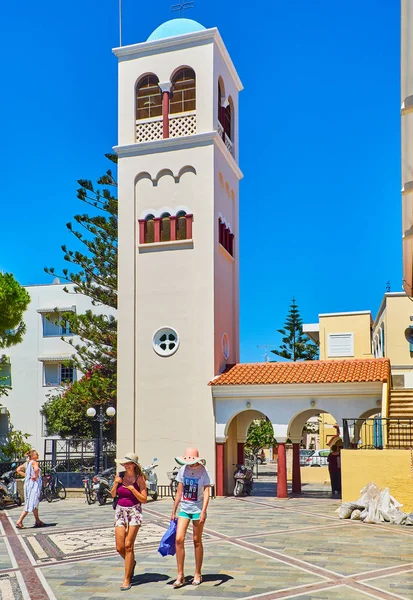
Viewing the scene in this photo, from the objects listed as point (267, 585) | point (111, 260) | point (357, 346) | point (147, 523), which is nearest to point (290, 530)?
point (147, 523)

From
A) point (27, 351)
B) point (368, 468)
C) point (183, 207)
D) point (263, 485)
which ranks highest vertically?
point (183, 207)

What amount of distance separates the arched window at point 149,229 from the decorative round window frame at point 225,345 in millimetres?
4083

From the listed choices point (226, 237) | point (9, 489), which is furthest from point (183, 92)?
point (9, 489)

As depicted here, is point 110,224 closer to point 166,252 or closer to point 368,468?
point 166,252

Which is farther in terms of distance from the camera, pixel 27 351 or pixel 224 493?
pixel 27 351

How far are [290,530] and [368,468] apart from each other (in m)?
3.50

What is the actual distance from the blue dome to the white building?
17.7 metres

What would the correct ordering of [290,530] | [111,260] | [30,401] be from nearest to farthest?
[290,530]
[111,260]
[30,401]

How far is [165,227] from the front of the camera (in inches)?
924

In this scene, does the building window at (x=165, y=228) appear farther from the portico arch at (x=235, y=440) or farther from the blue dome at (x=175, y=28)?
the blue dome at (x=175, y=28)

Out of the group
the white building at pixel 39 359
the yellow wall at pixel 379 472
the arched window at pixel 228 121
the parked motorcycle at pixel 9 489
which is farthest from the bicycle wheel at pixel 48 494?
the white building at pixel 39 359

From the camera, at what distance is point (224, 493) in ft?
72.6

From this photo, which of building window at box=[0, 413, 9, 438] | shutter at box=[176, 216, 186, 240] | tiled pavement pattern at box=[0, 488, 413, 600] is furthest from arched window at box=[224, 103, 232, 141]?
building window at box=[0, 413, 9, 438]

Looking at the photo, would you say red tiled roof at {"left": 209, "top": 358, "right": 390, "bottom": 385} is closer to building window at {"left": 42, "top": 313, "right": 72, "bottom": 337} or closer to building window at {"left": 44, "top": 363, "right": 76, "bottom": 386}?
building window at {"left": 44, "top": 363, "right": 76, "bottom": 386}
